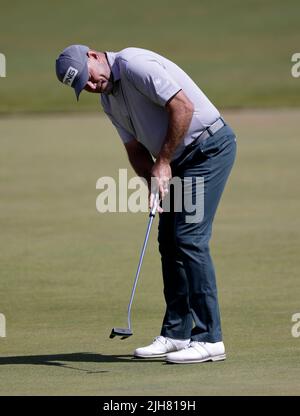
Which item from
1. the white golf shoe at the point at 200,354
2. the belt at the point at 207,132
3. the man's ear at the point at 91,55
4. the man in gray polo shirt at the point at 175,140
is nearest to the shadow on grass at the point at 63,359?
the man in gray polo shirt at the point at 175,140

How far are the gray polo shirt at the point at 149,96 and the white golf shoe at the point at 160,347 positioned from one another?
1.22 m

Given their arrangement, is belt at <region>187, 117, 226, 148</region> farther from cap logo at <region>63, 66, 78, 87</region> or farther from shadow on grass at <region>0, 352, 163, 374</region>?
shadow on grass at <region>0, 352, 163, 374</region>

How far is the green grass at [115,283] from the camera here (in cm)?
730

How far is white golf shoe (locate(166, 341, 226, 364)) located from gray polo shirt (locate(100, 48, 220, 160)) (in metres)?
1.19

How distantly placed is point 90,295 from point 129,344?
188cm

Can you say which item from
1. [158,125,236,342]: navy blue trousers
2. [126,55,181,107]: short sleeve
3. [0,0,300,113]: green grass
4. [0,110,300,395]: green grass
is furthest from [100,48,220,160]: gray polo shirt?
[0,0,300,113]: green grass

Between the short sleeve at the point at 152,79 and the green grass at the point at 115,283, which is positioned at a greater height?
the short sleeve at the point at 152,79

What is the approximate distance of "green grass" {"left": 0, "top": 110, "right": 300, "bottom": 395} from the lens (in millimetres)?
7305

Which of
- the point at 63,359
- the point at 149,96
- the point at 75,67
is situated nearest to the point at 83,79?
the point at 75,67

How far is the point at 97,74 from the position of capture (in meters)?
7.66

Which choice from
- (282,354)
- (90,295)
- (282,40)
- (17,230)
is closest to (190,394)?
(282,354)

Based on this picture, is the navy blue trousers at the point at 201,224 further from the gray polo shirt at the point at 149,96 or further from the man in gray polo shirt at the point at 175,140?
the gray polo shirt at the point at 149,96

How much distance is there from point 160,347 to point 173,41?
41421 millimetres

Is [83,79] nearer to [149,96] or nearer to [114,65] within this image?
[114,65]
